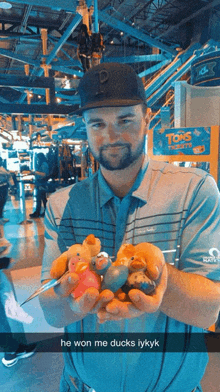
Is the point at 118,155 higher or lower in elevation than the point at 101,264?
higher

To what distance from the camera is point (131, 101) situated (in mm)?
866

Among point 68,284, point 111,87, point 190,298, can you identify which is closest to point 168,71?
point 111,87

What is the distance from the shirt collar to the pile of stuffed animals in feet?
0.85

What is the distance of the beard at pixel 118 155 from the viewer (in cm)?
91

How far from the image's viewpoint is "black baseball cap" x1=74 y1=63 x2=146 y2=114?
0.86m

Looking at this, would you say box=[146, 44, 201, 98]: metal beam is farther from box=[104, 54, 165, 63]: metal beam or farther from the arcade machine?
the arcade machine

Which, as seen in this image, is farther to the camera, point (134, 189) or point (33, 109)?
point (33, 109)

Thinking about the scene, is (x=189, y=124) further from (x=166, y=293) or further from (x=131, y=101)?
(x=166, y=293)

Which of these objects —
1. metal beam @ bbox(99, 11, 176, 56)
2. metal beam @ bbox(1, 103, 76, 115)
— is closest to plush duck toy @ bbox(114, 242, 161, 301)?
metal beam @ bbox(1, 103, 76, 115)

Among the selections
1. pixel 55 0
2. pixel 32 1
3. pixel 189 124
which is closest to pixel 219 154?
pixel 189 124

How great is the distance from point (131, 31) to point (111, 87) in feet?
20.6

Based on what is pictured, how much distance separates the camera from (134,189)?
0.95 meters

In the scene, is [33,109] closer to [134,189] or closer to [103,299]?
[134,189]

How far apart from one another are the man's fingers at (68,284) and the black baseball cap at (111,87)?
0.50 meters
